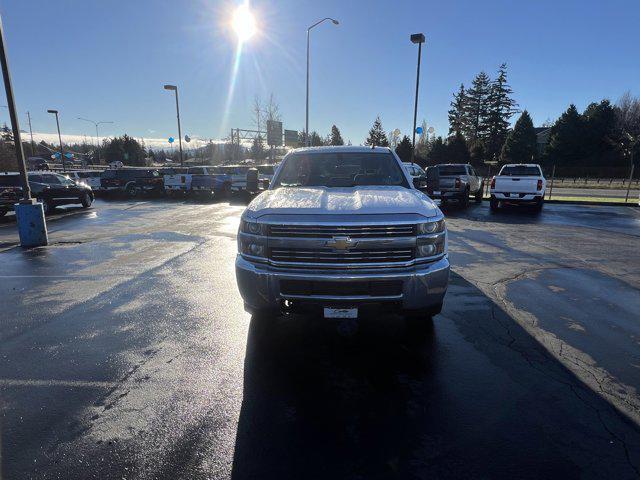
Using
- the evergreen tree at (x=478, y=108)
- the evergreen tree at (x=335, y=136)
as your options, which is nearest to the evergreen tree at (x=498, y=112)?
the evergreen tree at (x=478, y=108)

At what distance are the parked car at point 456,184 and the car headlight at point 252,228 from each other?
1387 cm

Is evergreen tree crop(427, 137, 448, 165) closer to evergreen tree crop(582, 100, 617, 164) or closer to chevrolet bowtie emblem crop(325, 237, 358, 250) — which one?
evergreen tree crop(582, 100, 617, 164)

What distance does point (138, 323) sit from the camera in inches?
185

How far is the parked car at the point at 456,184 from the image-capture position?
1741cm

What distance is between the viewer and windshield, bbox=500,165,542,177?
53.7ft

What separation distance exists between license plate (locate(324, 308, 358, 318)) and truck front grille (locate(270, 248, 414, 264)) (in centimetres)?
43

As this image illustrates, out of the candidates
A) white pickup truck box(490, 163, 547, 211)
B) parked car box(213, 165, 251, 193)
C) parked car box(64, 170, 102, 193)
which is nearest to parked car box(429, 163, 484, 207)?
white pickup truck box(490, 163, 547, 211)

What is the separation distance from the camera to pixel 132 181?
24938 millimetres

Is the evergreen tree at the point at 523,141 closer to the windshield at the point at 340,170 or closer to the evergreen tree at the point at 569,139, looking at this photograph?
the evergreen tree at the point at 569,139

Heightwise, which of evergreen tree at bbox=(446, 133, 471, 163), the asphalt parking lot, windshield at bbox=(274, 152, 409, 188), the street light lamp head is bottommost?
the asphalt parking lot

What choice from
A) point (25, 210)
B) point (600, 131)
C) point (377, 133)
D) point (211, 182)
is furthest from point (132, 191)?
point (377, 133)

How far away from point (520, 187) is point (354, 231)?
48.4 ft

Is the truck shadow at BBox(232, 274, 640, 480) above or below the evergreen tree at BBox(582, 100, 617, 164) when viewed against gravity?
below

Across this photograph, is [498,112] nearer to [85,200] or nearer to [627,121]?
[627,121]
